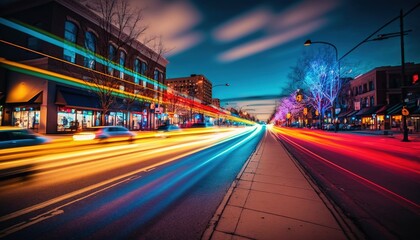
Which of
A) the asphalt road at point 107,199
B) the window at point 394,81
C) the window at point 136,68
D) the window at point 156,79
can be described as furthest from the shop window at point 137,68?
the window at point 394,81

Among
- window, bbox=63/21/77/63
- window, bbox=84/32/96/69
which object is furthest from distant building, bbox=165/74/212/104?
window, bbox=63/21/77/63

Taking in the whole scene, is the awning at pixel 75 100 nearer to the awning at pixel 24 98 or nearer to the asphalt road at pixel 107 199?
the awning at pixel 24 98

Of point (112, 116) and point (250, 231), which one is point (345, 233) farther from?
point (112, 116)

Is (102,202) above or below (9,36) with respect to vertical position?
below

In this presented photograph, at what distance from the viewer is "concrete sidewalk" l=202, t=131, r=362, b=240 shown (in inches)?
135

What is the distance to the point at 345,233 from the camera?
3482mm

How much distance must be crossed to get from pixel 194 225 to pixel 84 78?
29.1 metres

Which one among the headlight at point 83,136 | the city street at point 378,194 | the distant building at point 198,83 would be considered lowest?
the city street at point 378,194

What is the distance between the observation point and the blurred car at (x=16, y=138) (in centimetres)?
791

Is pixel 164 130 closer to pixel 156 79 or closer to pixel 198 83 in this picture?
pixel 156 79

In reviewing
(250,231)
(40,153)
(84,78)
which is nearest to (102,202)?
(250,231)

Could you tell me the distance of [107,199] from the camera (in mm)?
5141

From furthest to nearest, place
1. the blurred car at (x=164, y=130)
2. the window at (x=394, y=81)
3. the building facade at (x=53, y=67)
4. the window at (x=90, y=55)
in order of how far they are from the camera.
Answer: the window at (x=394, y=81) → the window at (x=90, y=55) → the blurred car at (x=164, y=130) → the building facade at (x=53, y=67)

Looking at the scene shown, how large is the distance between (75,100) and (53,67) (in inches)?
164
